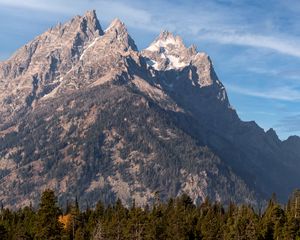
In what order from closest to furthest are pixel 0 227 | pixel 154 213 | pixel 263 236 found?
pixel 0 227, pixel 263 236, pixel 154 213

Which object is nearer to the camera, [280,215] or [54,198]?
[54,198]

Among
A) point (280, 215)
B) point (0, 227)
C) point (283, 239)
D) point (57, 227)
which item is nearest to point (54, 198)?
point (57, 227)

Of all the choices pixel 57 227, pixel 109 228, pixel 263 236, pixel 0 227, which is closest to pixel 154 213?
pixel 109 228

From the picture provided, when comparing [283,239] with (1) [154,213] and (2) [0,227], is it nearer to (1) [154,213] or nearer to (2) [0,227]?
(1) [154,213]

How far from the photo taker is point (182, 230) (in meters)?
170

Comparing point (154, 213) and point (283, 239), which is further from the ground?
point (154, 213)

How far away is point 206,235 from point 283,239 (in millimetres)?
22091

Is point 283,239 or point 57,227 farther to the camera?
point 283,239

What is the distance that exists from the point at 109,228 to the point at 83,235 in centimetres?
889

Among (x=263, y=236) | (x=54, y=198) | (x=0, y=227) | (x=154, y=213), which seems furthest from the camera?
(x=154, y=213)

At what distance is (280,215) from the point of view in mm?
175375

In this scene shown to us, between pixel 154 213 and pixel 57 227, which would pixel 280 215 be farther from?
pixel 57 227

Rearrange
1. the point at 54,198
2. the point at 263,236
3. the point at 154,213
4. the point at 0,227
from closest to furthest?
the point at 54,198, the point at 0,227, the point at 263,236, the point at 154,213

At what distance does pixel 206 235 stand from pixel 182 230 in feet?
23.4
